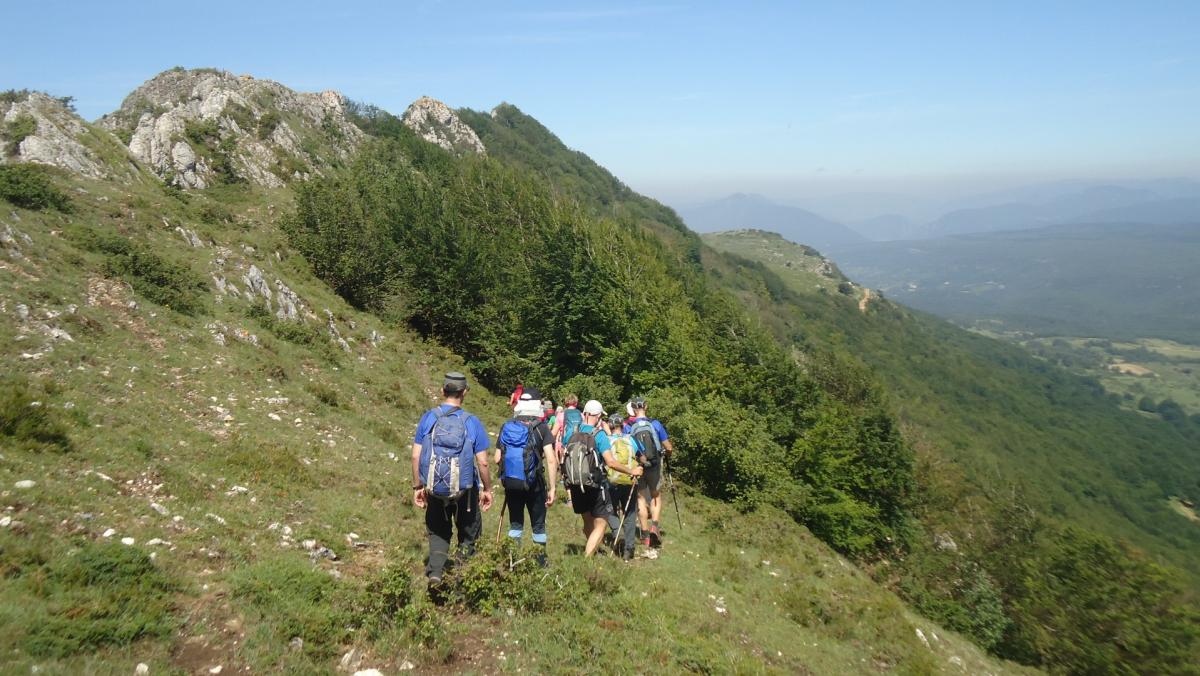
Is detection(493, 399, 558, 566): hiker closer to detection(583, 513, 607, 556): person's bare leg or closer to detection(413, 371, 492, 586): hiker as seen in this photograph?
detection(413, 371, 492, 586): hiker

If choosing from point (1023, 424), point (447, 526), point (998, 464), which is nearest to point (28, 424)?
point (447, 526)

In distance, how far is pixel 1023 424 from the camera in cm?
10738

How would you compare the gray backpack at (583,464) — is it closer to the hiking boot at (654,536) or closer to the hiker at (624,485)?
the hiker at (624,485)

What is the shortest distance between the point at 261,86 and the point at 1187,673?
82408 mm

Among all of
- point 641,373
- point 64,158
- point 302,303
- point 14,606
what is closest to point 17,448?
point 14,606

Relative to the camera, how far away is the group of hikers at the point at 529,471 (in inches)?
260

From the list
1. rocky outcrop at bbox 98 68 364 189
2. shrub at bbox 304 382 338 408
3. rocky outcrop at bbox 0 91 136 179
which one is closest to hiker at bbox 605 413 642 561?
shrub at bbox 304 382 338 408

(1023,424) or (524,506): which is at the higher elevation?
(524,506)

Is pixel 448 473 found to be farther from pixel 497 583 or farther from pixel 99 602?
pixel 99 602

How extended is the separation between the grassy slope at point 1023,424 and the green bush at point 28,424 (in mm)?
49845

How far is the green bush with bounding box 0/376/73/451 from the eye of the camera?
7754 millimetres

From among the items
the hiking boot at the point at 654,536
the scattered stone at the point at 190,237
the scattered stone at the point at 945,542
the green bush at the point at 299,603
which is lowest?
the scattered stone at the point at 945,542

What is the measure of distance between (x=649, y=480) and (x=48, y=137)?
32.8 m

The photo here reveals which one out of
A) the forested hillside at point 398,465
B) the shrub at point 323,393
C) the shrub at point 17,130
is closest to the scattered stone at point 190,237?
the forested hillside at point 398,465
